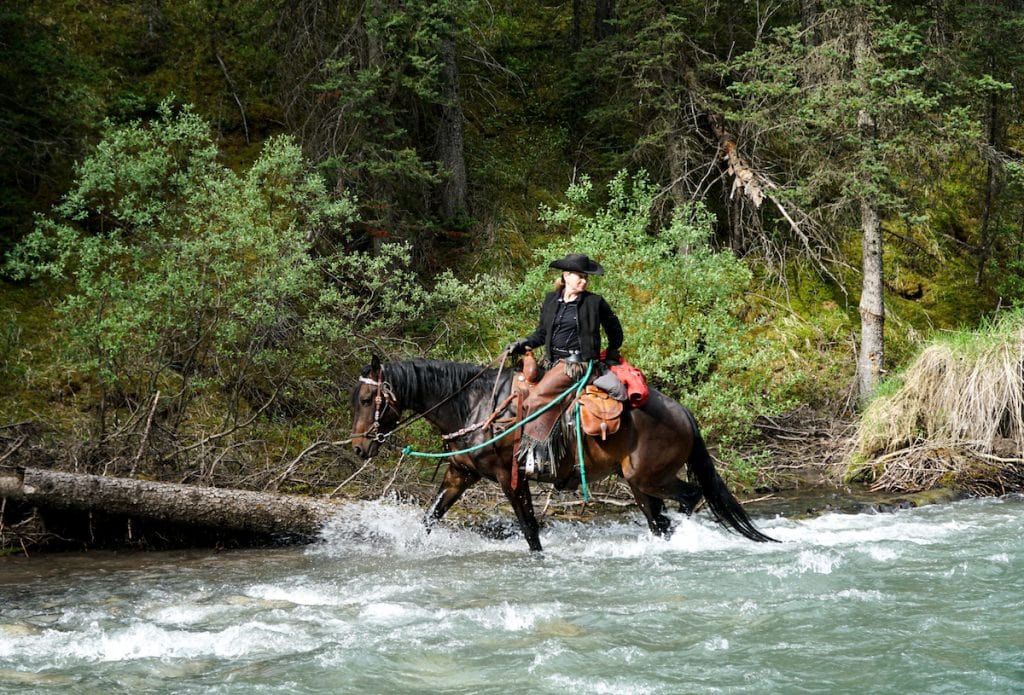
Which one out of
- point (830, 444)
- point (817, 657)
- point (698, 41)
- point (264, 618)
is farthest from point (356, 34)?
point (817, 657)

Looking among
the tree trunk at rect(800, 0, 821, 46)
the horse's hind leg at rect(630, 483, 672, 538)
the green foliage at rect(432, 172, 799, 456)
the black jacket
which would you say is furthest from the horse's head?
the tree trunk at rect(800, 0, 821, 46)

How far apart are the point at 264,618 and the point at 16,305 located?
7.89 meters

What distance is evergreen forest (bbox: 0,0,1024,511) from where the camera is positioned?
10555mm

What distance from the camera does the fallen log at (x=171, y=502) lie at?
8656mm

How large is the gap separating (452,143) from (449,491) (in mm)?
7840

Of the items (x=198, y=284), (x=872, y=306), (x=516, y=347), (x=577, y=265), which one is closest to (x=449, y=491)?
(x=516, y=347)

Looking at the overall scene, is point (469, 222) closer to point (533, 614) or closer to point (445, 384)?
point (445, 384)

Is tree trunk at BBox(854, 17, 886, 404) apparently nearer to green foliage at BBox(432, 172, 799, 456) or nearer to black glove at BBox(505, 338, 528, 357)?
green foliage at BBox(432, 172, 799, 456)

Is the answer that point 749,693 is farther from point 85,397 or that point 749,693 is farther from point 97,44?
point 97,44

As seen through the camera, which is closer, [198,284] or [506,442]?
[506,442]

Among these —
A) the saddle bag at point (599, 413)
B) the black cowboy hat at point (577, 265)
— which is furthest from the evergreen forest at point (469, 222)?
the saddle bag at point (599, 413)

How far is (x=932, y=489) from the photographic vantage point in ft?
36.1

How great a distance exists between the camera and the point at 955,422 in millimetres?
11406

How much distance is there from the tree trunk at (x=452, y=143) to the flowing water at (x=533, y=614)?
7.07 m
